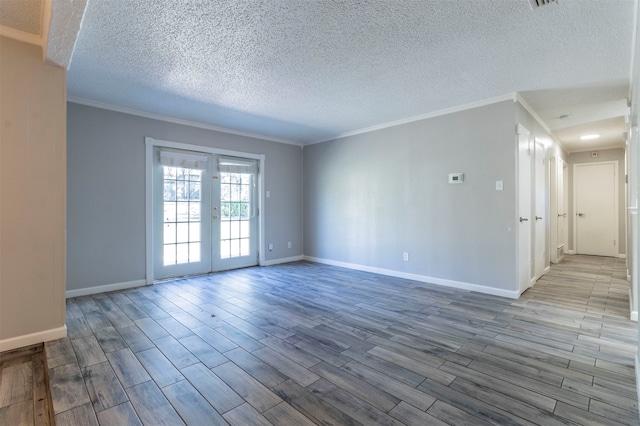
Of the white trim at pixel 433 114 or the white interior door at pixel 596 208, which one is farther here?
the white interior door at pixel 596 208

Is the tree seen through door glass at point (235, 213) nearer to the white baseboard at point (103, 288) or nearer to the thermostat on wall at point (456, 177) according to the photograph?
the white baseboard at point (103, 288)

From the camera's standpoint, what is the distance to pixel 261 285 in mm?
4371

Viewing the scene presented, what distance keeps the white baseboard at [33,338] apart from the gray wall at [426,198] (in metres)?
4.09

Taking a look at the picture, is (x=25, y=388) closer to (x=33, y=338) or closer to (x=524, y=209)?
(x=33, y=338)

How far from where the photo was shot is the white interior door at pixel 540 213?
14.7 feet

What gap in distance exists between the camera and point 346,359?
7.39ft

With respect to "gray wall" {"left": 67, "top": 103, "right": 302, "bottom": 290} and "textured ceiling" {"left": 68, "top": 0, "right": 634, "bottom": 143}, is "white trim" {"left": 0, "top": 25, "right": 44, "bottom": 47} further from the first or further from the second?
"gray wall" {"left": 67, "top": 103, "right": 302, "bottom": 290}

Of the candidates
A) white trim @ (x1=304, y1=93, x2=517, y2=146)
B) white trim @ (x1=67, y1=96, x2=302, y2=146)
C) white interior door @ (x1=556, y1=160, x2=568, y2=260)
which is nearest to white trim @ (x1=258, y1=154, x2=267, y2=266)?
white trim @ (x1=67, y1=96, x2=302, y2=146)

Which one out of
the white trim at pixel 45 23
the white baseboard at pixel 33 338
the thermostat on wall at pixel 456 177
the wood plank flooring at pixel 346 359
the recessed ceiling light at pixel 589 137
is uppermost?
the recessed ceiling light at pixel 589 137

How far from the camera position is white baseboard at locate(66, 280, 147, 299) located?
3762mm

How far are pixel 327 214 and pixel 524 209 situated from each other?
3.24 m

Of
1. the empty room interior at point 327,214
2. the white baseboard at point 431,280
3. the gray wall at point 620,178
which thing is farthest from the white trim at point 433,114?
the gray wall at point 620,178

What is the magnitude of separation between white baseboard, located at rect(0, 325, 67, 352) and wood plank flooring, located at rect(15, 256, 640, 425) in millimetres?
86

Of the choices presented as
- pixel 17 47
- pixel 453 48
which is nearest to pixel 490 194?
pixel 453 48
